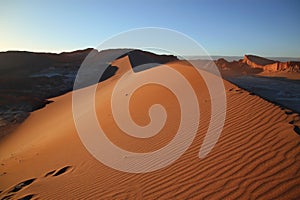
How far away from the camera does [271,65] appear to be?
3700cm

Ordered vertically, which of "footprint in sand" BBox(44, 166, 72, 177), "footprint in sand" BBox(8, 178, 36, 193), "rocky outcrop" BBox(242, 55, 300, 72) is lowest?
"rocky outcrop" BBox(242, 55, 300, 72)

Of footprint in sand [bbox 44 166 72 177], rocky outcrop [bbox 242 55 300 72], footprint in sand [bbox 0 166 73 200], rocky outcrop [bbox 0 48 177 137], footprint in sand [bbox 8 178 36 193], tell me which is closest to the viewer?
footprint in sand [bbox 0 166 73 200]

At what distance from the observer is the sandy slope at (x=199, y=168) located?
11.4ft

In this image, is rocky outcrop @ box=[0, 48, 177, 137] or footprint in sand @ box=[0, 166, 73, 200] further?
rocky outcrop @ box=[0, 48, 177, 137]

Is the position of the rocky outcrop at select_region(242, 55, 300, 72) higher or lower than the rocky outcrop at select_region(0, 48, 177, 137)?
lower

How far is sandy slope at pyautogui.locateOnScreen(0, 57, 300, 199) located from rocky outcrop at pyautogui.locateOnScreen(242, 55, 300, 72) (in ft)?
95.5

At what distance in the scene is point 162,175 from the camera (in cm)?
435

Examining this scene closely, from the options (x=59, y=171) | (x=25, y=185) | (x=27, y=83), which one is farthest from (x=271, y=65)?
(x=25, y=185)

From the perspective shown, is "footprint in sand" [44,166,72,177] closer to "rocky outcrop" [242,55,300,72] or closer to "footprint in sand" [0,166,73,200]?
"footprint in sand" [0,166,73,200]

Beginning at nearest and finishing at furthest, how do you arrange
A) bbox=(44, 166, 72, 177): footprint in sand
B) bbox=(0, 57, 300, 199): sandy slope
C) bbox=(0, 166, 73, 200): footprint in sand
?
1. bbox=(0, 57, 300, 199): sandy slope
2. bbox=(0, 166, 73, 200): footprint in sand
3. bbox=(44, 166, 72, 177): footprint in sand

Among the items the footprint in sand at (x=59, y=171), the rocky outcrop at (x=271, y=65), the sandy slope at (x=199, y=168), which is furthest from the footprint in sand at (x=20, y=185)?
the rocky outcrop at (x=271, y=65)

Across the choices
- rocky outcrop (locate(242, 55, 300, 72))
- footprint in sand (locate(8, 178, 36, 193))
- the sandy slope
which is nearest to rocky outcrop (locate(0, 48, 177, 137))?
the sandy slope

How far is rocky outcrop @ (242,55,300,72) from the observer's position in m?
32.5

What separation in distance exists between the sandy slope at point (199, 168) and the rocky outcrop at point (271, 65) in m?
29.1
